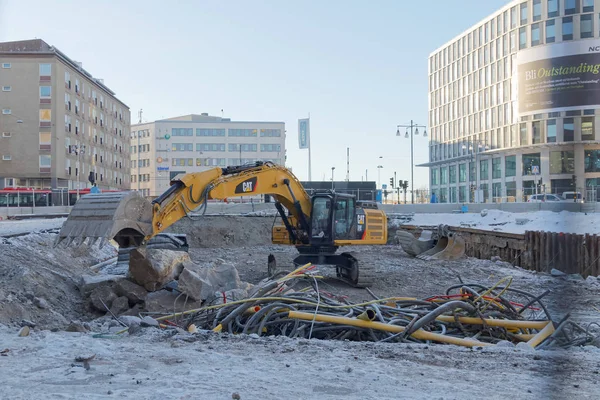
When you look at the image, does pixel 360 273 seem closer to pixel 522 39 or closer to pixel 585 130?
pixel 585 130

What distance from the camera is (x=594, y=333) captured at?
838 cm

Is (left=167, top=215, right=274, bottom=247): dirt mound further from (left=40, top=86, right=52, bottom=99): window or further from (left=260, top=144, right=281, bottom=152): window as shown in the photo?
(left=260, top=144, right=281, bottom=152): window

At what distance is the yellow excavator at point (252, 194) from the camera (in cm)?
966

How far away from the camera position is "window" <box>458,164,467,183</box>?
227 ft

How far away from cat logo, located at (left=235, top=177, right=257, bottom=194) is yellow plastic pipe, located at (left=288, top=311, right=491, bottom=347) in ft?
16.4

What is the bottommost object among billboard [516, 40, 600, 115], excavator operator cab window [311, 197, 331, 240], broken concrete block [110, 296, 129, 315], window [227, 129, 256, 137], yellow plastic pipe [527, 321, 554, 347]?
broken concrete block [110, 296, 129, 315]

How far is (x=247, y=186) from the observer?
1323 cm

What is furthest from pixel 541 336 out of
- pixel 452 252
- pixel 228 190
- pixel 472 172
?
pixel 472 172

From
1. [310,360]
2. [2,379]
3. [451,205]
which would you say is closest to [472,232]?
[451,205]

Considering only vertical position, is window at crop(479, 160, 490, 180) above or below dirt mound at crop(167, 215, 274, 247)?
above

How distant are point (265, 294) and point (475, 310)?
3052mm

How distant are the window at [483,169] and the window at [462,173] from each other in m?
3.72

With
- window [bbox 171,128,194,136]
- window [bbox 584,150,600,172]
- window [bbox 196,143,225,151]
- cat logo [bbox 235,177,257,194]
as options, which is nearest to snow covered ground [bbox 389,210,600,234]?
cat logo [bbox 235,177,257,194]

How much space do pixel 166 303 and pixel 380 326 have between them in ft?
13.9
